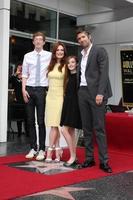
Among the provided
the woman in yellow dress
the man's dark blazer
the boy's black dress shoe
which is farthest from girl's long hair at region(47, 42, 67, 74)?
the boy's black dress shoe

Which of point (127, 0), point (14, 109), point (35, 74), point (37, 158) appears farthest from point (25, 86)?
point (127, 0)

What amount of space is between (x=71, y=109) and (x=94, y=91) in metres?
0.53

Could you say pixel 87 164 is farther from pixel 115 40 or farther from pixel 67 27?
pixel 115 40

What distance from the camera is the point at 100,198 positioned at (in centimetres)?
421

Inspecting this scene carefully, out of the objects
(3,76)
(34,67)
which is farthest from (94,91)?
(3,76)

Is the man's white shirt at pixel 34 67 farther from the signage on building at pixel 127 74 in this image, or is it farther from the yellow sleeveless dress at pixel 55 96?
the signage on building at pixel 127 74

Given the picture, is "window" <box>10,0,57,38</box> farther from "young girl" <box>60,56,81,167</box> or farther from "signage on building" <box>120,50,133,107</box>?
"young girl" <box>60,56,81,167</box>

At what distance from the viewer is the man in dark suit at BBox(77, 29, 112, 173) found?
18.0 ft

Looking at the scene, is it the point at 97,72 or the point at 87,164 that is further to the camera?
the point at 87,164

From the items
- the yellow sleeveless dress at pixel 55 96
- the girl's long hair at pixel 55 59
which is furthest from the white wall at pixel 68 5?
the yellow sleeveless dress at pixel 55 96

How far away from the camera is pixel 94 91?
219 inches

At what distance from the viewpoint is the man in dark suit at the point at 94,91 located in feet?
18.0

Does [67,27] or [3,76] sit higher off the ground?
[67,27]

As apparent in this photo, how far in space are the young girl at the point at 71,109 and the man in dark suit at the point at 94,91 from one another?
155mm
